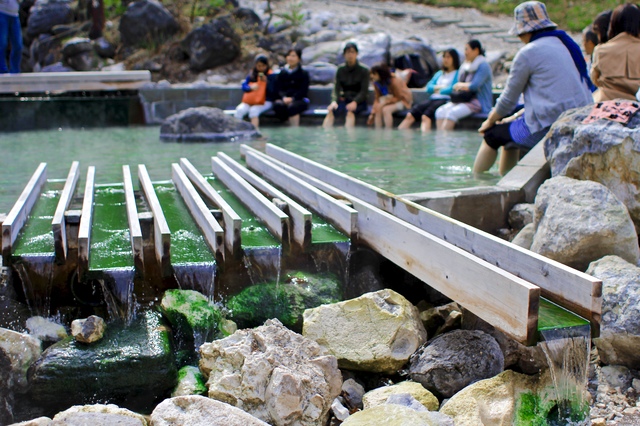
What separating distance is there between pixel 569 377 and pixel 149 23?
1733cm

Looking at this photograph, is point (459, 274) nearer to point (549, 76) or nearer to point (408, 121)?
point (549, 76)

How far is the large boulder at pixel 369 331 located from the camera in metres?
3.66

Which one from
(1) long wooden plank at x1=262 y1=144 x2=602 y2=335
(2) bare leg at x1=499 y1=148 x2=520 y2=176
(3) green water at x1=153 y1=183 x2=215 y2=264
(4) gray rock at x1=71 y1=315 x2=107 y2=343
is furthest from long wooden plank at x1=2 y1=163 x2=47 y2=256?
(2) bare leg at x1=499 y1=148 x2=520 y2=176

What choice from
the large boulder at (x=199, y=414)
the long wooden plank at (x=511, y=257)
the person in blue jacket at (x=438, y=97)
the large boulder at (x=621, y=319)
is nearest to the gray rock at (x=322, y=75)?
the person in blue jacket at (x=438, y=97)

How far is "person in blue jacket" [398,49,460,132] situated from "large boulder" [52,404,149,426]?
8.86m

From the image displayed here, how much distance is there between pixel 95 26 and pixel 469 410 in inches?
754

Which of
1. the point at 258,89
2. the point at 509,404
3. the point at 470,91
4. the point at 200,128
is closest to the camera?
the point at 509,404

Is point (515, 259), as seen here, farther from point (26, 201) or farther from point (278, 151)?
point (278, 151)

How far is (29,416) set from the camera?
3422 mm

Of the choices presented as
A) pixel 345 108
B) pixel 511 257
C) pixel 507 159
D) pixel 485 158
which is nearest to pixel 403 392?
pixel 511 257

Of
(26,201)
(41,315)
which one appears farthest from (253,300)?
(26,201)

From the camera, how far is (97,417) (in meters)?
2.87

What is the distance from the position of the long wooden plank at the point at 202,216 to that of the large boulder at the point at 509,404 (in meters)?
1.56

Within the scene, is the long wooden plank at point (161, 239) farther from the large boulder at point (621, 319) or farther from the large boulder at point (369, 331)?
the large boulder at point (621, 319)
